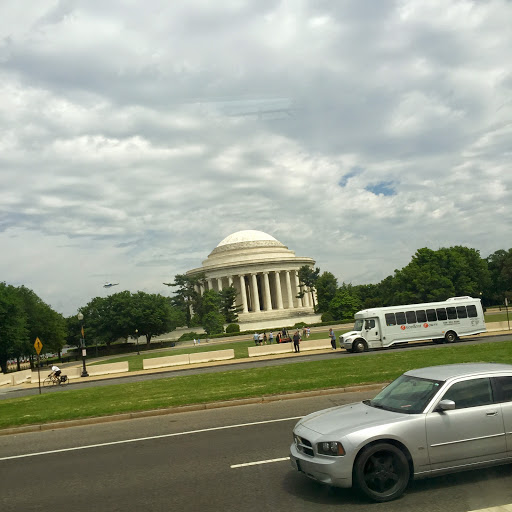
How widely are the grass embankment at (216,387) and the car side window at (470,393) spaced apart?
9615 millimetres

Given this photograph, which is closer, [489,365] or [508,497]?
[508,497]

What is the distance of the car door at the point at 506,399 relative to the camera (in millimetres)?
6871

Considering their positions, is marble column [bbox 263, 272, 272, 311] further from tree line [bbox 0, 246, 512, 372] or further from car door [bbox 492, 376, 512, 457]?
car door [bbox 492, 376, 512, 457]

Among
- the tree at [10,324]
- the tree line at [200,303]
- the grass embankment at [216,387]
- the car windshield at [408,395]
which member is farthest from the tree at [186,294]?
the car windshield at [408,395]

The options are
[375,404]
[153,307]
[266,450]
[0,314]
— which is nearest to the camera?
[375,404]

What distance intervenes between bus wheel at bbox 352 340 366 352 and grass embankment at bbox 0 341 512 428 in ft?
25.0

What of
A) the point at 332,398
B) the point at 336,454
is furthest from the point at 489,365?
the point at 332,398

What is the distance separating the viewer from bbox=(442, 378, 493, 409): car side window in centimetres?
691

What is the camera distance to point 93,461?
9.58 meters

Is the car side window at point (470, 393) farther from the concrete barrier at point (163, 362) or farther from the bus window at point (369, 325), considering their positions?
the concrete barrier at point (163, 362)

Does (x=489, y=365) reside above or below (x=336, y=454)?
above

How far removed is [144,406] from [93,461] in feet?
19.7

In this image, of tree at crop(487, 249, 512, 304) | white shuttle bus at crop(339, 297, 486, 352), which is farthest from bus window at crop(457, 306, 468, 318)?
tree at crop(487, 249, 512, 304)

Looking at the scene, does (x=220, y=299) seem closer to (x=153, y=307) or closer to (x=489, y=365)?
(x=153, y=307)
